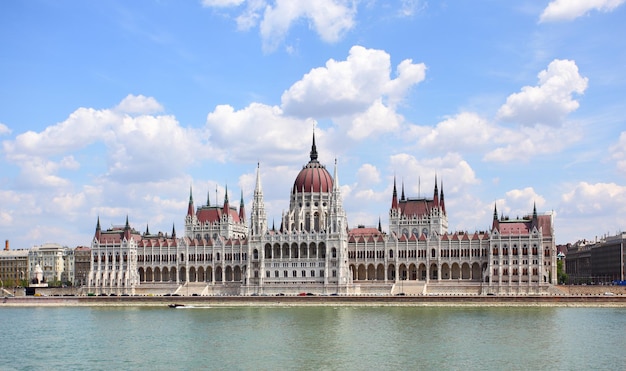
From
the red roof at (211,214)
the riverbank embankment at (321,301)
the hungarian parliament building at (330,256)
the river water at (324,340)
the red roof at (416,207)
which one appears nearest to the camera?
the river water at (324,340)

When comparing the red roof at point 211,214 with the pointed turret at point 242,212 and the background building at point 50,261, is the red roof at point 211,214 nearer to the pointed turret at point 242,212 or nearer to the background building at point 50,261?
the pointed turret at point 242,212

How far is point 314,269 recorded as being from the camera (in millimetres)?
129500

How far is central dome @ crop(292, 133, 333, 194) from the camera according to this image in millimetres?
139625

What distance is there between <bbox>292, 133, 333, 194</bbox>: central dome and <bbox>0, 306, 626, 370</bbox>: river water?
41061mm

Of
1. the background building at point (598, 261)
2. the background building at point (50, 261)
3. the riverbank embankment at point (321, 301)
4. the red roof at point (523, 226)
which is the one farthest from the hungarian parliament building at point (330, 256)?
the background building at point (50, 261)

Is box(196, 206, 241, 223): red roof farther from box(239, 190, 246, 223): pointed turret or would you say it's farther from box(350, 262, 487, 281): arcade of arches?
box(350, 262, 487, 281): arcade of arches

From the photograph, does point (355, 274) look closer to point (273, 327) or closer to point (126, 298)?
point (126, 298)

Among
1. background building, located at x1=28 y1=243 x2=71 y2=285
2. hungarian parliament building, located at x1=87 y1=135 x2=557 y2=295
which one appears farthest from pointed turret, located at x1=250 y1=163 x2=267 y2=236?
background building, located at x1=28 y1=243 x2=71 y2=285

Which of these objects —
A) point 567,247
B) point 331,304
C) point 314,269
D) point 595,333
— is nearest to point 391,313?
point 331,304

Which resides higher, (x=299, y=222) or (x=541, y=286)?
(x=299, y=222)

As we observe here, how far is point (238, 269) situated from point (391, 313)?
4669 cm

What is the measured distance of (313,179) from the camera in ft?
461

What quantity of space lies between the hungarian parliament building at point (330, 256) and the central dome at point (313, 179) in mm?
161

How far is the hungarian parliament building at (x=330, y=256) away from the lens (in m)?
124
